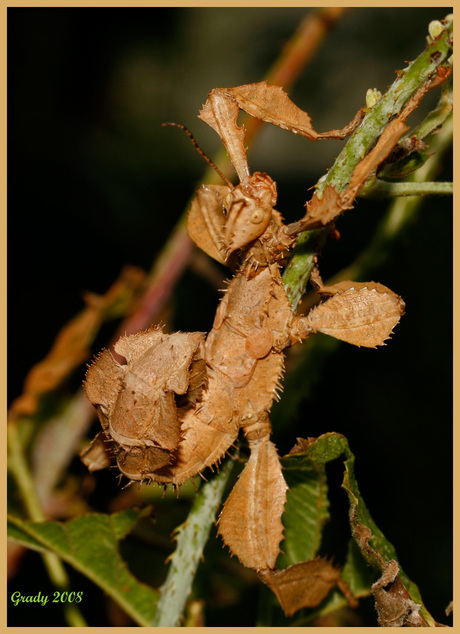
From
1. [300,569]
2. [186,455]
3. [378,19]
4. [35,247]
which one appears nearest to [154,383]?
[186,455]

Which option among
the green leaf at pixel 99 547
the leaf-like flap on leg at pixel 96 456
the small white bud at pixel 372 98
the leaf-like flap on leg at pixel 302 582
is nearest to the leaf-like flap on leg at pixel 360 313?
the small white bud at pixel 372 98

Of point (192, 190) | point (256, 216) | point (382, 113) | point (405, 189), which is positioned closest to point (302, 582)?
point (256, 216)

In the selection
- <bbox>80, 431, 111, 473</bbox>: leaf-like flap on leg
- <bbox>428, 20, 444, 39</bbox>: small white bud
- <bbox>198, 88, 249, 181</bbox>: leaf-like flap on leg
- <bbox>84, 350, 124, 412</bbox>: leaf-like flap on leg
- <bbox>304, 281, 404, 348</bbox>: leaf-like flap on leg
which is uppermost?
<bbox>428, 20, 444, 39</bbox>: small white bud

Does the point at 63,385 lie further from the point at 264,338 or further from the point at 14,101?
the point at 14,101

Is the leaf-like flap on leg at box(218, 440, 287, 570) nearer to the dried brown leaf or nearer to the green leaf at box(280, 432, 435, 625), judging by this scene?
Result: the green leaf at box(280, 432, 435, 625)

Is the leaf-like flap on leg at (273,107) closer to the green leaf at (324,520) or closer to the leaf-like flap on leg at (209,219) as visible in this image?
the leaf-like flap on leg at (209,219)

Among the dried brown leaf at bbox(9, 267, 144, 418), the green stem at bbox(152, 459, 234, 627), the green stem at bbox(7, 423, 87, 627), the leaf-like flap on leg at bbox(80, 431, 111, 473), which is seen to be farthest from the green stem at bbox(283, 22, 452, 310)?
the green stem at bbox(7, 423, 87, 627)
